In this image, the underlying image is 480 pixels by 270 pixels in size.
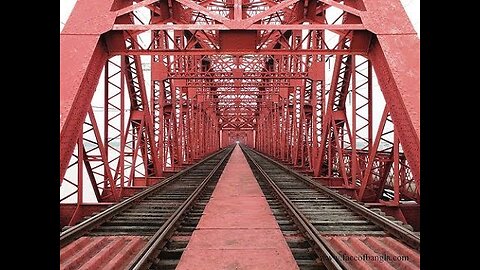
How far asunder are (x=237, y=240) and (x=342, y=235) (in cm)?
168

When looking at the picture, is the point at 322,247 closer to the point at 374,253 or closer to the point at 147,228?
the point at 374,253

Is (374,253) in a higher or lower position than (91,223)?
lower

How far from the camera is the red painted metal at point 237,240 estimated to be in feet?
14.6

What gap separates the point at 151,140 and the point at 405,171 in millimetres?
8850

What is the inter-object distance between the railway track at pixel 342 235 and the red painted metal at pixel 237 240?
0.23 m

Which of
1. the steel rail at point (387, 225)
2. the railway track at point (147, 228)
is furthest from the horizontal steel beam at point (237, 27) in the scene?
the railway track at point (147, 228)

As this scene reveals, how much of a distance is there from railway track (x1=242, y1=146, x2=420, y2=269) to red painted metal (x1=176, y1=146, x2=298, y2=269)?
0.23 meters

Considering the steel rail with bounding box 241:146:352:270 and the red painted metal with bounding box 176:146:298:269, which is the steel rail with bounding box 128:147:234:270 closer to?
the red painted metal with bounding box 176:146:298:269

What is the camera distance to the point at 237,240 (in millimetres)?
5395

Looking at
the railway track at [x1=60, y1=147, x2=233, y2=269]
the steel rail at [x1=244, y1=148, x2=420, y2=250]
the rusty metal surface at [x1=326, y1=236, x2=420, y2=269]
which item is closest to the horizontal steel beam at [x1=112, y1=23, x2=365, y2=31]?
the steel rail at [x1=244, y1=148, x2=420, y2=250]

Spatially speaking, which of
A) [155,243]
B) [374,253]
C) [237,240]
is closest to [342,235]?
[374,253]
